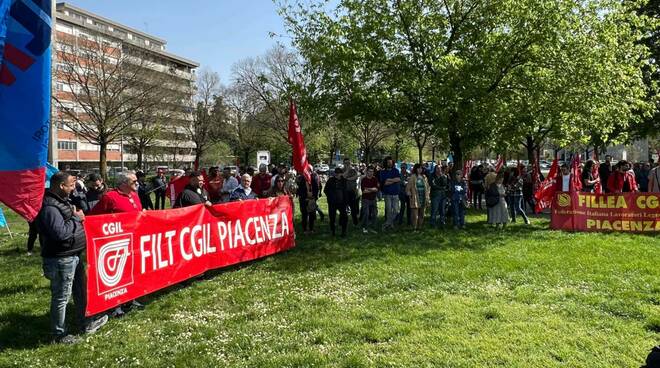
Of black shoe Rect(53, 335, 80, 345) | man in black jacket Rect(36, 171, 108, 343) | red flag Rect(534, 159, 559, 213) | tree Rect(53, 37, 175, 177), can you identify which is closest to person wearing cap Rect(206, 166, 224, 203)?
man in black jacket Rect(36, 171, 108, 343)

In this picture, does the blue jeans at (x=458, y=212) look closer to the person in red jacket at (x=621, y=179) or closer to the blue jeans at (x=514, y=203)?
the blue jeans at (x=514, y=203)

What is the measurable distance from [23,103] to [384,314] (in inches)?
185

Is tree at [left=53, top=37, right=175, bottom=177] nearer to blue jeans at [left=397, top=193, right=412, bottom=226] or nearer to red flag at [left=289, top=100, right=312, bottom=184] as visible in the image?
blue jeans at [left=397, top=193, right=412, bottom=226]

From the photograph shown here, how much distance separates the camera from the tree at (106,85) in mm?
33750

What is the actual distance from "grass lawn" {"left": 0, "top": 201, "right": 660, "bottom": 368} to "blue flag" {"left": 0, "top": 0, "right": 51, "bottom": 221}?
1877mm

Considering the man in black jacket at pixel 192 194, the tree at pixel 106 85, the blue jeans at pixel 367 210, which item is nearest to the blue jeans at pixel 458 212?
the blue jeans at pixel 367 210

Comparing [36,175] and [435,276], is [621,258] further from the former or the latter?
[36,175]

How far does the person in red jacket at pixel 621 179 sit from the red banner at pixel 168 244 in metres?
10.4

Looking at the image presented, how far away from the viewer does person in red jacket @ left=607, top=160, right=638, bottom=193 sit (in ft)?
48.4

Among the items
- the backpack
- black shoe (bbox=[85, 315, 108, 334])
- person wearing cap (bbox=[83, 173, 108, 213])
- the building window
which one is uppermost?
the building window

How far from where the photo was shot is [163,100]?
1619 inches

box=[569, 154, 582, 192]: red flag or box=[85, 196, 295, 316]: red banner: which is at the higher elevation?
box=[569, 154, 582, 192]: red flag

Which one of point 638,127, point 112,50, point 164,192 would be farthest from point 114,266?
point 112,50

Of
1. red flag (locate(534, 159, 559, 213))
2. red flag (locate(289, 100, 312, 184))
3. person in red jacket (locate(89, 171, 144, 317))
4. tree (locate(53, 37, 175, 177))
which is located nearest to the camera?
person in red jacket (locate(89, 171, 144, 317))
